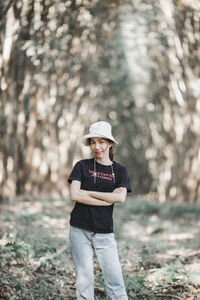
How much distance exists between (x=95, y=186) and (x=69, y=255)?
2810 millimetres

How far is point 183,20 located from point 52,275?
25.7 ft

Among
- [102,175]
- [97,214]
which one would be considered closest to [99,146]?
[102,175]

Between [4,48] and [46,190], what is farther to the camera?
[46,190]

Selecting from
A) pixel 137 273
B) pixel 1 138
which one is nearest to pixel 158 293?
pixel 137 273

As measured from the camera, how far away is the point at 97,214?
3.65m

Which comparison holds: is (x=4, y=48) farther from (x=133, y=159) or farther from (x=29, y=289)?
(x=133, y=159)

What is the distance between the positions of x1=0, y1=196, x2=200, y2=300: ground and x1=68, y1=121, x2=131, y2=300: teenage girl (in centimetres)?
99

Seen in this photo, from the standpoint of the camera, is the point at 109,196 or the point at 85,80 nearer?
the point at 109,196

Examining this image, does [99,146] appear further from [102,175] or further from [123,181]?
[123,181]

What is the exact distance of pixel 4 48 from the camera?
7.52 meters

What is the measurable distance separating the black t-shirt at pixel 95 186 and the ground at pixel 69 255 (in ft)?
3.82

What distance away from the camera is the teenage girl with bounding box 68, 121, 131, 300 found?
3527mm

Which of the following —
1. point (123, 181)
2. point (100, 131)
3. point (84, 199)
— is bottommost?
point (84, 199)

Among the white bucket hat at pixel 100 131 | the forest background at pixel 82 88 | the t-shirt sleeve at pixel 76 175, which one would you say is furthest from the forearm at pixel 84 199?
the forest background at pixel 82 88
